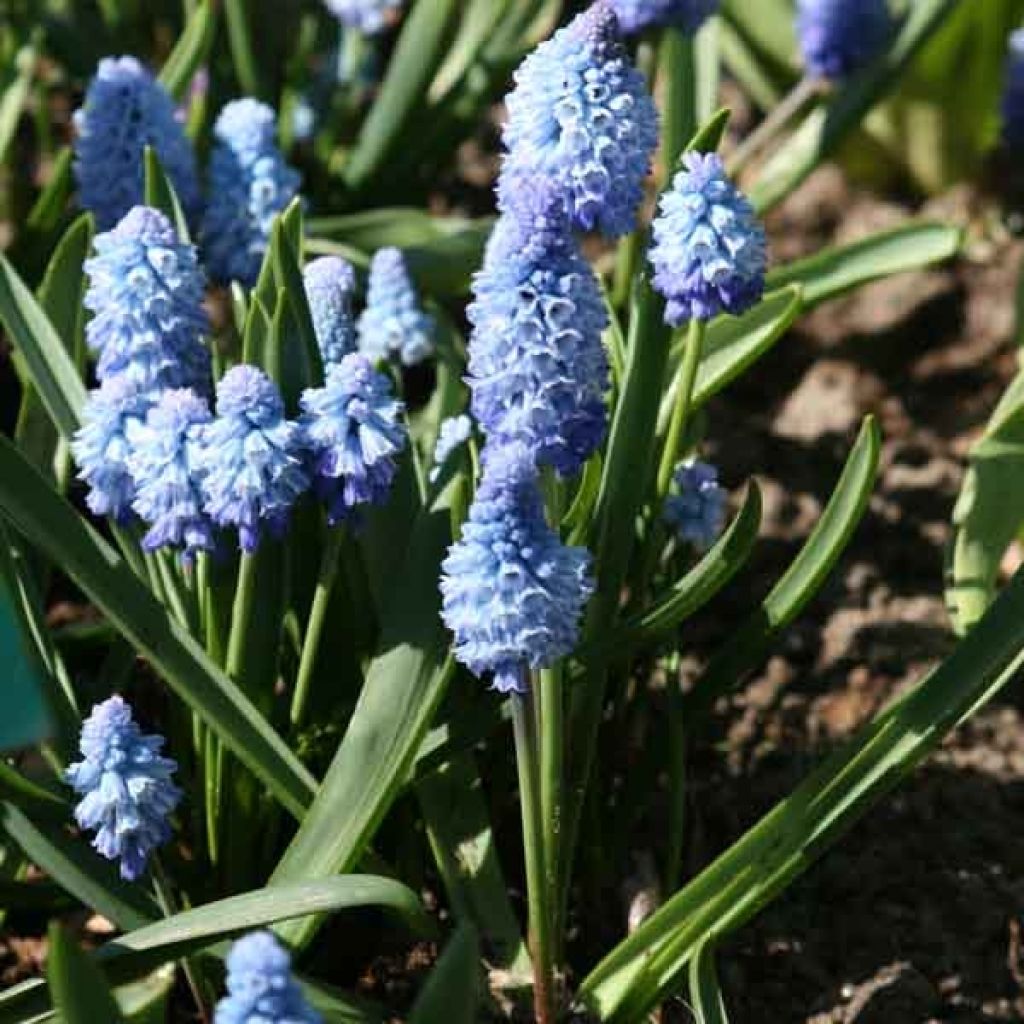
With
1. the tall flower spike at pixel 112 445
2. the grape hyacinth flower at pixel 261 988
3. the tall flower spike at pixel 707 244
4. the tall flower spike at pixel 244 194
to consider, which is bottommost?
the grape hyacinth flower at pixel 261 988

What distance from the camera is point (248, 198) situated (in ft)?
9.98

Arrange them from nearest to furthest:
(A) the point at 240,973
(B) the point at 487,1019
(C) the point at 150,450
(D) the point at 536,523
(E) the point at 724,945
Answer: (A) the point at 240,973
(D) the point at 536,523
(C) the point at 150,450
(B) the point at 487,1019
(E) the point at 724,945

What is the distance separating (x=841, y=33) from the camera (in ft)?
11.8

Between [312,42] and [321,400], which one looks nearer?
[321,400]

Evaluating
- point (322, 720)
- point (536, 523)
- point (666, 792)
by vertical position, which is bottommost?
point (666, 792)

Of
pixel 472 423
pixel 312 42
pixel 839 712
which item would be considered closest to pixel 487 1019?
pixel 472 423

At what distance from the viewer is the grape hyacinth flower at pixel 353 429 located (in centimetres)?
218

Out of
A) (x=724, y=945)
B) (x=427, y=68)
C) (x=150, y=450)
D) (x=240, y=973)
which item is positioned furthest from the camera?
(x=427, y=68)

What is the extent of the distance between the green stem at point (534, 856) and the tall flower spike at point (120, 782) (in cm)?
38

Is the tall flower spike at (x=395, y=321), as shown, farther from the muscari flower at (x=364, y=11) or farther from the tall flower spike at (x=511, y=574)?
the muscari flower at (x=364, y=11)

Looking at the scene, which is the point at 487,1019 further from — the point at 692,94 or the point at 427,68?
the point at 427,68

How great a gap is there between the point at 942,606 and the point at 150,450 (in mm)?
1729

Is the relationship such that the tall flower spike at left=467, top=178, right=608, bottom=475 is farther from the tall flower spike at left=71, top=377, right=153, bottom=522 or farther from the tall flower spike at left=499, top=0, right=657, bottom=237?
the tall flower spike at left=71, top=377, right=153, bottom=522

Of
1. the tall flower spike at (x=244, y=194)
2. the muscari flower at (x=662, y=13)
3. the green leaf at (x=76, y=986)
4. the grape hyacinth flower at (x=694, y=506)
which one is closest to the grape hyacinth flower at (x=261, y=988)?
the green leaf at (x=76, y=986)
